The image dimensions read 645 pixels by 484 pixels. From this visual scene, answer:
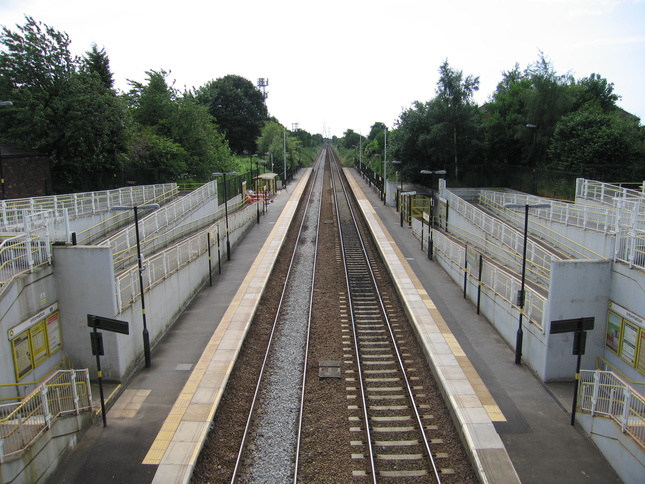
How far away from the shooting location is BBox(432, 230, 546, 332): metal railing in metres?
14.2

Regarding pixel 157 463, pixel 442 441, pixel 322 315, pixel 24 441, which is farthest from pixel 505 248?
pixel 24 441

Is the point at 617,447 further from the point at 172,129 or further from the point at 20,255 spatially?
the point at 172,129

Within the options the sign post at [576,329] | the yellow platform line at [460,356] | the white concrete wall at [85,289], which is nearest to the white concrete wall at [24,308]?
the white concrete wall at [85,289]

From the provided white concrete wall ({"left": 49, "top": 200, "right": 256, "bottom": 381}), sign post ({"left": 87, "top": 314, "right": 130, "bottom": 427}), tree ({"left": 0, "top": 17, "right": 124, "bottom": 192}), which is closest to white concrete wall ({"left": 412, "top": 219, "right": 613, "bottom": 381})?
sign post ({"left": 87, "top": 314, "right": 130, "bottom": 427})

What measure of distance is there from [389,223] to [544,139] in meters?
14.4

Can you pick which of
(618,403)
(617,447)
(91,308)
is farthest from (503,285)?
(91,308)

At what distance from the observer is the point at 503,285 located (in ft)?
53.9

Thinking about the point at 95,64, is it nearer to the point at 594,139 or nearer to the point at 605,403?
the point at 594,139

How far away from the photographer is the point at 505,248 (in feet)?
71.7

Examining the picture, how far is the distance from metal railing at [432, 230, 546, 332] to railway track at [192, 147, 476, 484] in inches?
129

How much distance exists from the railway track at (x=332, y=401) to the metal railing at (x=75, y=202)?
795 centimetres

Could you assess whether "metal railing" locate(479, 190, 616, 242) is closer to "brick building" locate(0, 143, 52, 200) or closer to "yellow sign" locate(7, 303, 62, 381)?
"yellow sign" locate(7, 303, 62, 381)

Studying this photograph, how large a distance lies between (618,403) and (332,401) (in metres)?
6.61

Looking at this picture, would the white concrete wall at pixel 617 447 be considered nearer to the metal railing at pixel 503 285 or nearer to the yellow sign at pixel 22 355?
the metal railing at pixel 503 285
